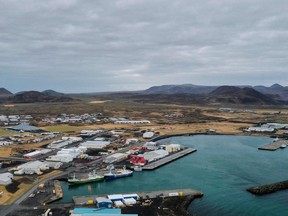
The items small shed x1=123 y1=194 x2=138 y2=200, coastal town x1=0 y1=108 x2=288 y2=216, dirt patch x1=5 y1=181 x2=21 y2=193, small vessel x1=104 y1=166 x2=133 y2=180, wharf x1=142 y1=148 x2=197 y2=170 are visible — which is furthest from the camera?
wharf x1=142 y1=148 x2=197 y2=170

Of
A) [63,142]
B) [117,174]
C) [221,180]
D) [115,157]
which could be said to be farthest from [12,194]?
[63,142]

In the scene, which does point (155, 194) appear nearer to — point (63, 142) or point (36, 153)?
point (36, 153)

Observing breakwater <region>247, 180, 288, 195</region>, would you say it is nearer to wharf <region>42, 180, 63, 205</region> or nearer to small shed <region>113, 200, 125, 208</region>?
small shed <region>113, 200, 125, 208</region>

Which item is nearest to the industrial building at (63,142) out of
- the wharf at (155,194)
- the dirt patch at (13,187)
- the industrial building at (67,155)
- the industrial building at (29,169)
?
the industrial building at (67,155)

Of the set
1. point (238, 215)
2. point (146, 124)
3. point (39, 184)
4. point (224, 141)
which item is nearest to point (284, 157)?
point (224, 141)

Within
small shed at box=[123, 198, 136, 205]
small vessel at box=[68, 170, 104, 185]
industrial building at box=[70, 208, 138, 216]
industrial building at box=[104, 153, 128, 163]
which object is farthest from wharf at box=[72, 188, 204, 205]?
industrial building at box=[104, 153, 128, 163]

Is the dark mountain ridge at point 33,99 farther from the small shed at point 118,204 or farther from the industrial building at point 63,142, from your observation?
the small shed at point 118,204

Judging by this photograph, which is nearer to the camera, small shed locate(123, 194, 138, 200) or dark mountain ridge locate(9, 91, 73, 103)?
small shed locate(123, 194, 138, 200)
